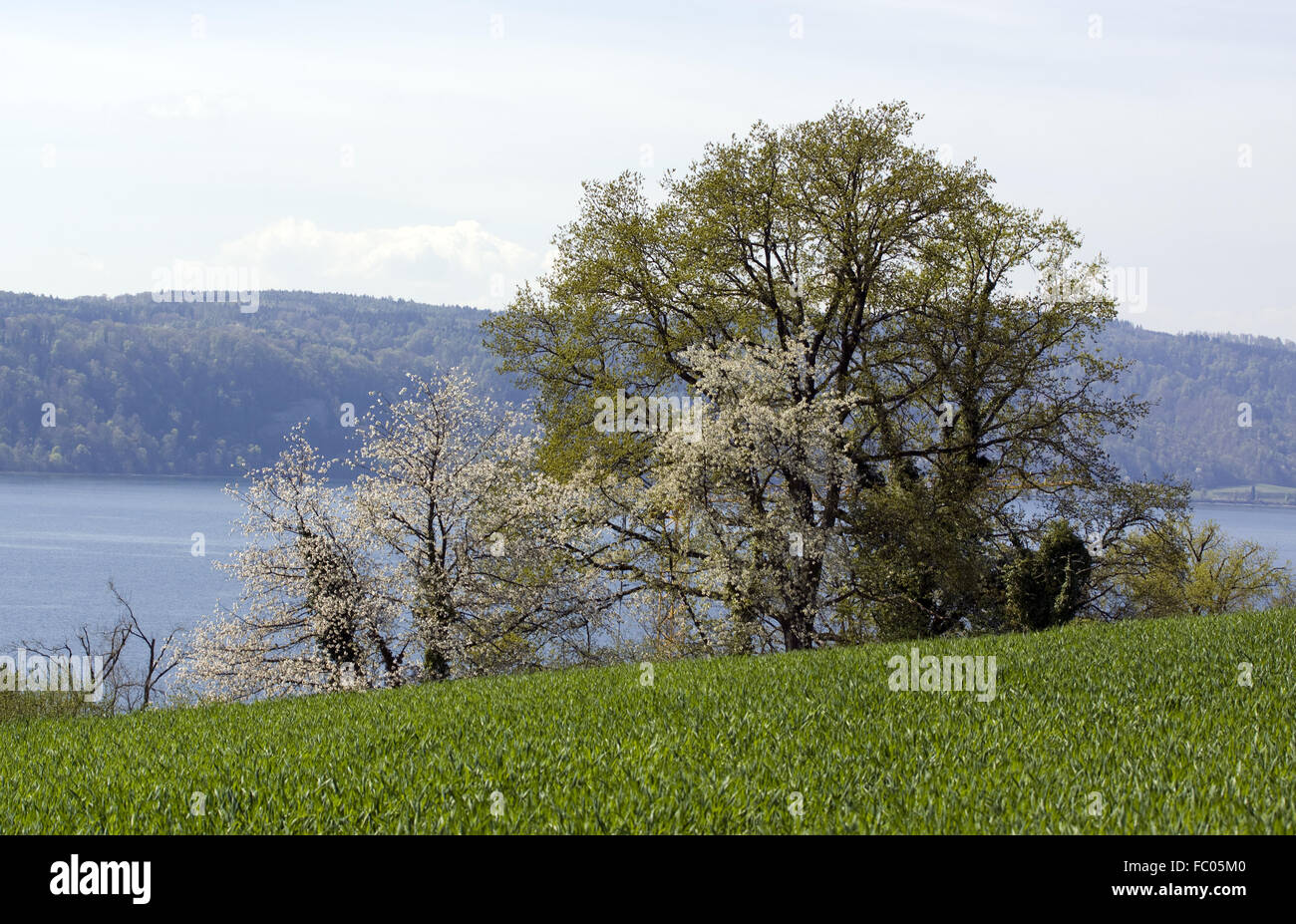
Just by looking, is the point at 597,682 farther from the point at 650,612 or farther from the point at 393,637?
the point at 650,612

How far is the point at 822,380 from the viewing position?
28.4 m

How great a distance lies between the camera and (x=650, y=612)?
3011 centimetres

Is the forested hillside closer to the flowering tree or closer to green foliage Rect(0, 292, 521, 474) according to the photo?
green foliage Rect(0, 292, 521, 474)

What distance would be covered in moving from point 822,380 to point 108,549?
3680 inches

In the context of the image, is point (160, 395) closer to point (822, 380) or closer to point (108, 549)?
point (108, 549)

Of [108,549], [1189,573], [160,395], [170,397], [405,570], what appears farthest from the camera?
[170,397]

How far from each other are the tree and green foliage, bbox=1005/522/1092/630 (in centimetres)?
78

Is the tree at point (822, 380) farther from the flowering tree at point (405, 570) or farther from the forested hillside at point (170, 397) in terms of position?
the forested hillside at point (170, 397)

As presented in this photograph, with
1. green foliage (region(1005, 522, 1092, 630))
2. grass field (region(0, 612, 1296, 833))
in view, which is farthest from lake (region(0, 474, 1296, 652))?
grass field (region(0, 612, 1296, 833))

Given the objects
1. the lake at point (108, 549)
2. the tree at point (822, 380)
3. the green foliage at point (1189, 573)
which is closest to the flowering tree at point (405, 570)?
the tree at point (822, 380)

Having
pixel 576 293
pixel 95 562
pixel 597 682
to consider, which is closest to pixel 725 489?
pixel 576 293

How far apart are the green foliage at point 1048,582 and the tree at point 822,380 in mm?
781

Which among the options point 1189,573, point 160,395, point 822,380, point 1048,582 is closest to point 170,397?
point 160,395
